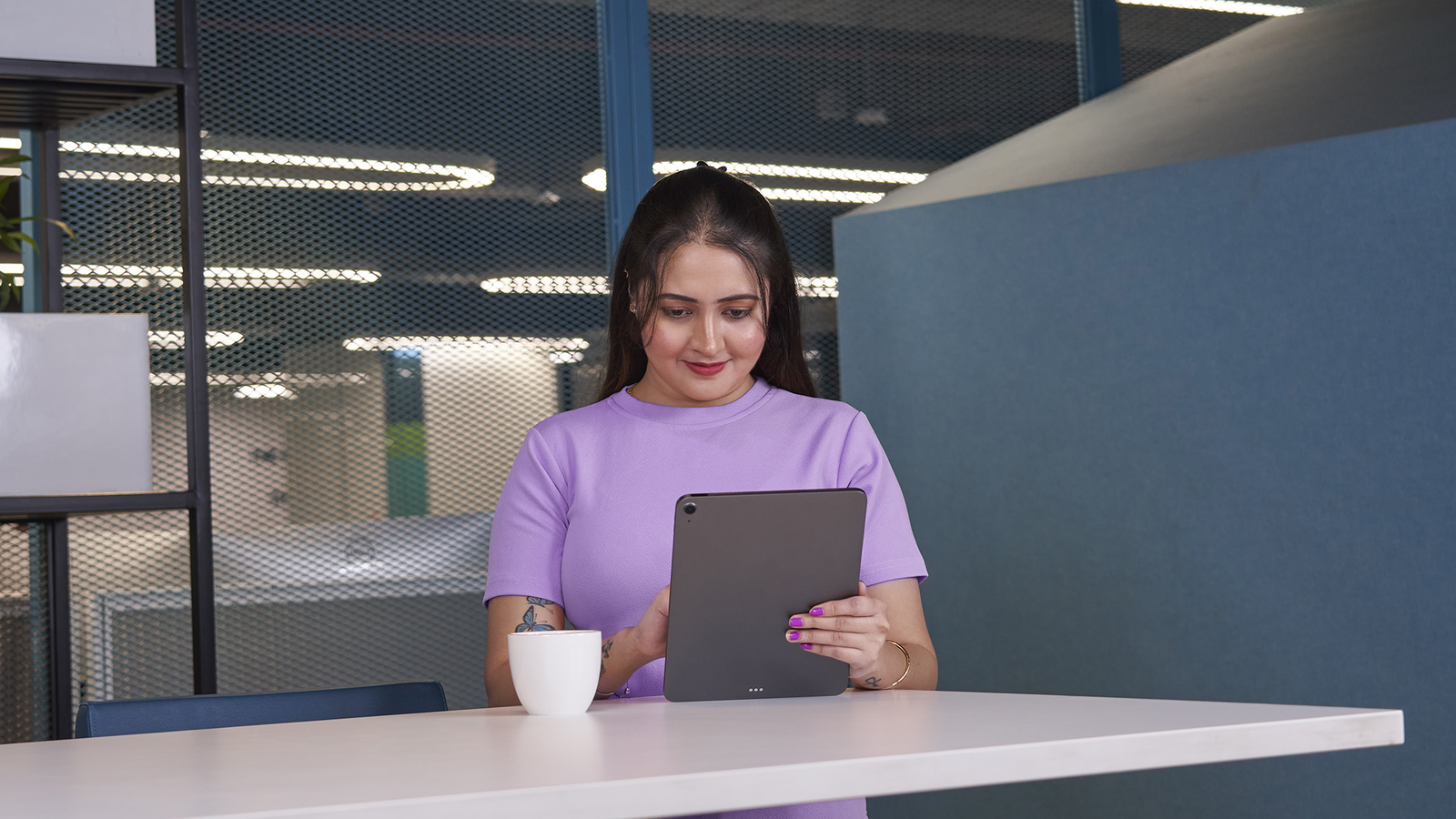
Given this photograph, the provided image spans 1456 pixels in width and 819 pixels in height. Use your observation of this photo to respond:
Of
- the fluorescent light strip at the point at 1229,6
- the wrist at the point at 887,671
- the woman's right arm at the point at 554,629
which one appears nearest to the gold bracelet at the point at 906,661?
the wrist at the point at 887,671

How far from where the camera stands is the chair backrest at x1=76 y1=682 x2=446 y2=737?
1.37 m

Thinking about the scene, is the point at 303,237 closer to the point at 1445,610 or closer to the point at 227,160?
the point at 227,160

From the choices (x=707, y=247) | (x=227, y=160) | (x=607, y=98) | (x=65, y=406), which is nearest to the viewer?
(x=707, y=247)

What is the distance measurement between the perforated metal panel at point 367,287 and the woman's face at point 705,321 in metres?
0.83

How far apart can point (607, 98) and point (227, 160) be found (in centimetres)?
81

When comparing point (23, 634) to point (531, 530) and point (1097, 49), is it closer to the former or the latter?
point (531, 530)

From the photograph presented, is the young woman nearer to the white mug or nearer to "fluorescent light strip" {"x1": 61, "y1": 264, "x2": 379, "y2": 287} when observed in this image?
the white mug

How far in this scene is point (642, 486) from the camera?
5.01 ft

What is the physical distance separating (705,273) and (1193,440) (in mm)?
1243

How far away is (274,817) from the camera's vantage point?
65cm

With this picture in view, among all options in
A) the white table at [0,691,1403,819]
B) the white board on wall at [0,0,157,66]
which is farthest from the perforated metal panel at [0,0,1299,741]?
the white table at [0,691,1403,819]

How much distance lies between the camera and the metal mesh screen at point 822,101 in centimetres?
295

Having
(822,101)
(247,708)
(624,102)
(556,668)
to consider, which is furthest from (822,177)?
(556,668)

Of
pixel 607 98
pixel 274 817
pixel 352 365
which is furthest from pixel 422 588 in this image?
pixel 274 817
